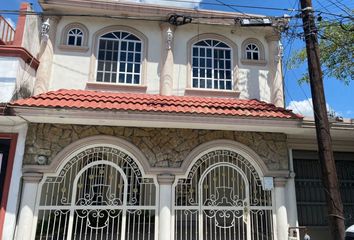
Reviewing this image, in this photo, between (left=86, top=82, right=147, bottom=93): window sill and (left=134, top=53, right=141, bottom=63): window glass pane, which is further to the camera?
(left=134, top=53, right=141, bottom=63): window glass pane

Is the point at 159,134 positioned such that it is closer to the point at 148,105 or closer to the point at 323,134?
the point at 148,105

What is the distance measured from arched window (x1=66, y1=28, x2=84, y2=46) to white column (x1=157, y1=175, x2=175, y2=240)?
4773mm

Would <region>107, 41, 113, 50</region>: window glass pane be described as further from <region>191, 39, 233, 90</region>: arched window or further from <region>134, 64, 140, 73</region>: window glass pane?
<region>191, 39, 233, 90</region>: arched window

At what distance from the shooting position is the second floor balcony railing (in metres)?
8.11

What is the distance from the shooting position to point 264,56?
969 centimetres

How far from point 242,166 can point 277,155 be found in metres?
0.93

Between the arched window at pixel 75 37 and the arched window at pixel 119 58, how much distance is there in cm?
57

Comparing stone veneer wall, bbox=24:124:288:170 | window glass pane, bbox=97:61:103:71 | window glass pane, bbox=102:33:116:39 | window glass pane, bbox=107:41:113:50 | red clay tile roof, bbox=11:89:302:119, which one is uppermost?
window glass pane, bbox=102:33:116:39

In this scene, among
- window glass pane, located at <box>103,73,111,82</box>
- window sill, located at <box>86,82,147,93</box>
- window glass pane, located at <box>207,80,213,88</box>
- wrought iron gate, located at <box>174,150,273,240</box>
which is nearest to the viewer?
wrought iron gate, located at <box>174,150,273,240</box>

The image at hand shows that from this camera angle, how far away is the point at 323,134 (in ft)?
18.4

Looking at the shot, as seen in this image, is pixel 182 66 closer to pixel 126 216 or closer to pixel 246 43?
pixel 246 43

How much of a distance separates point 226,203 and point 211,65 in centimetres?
419

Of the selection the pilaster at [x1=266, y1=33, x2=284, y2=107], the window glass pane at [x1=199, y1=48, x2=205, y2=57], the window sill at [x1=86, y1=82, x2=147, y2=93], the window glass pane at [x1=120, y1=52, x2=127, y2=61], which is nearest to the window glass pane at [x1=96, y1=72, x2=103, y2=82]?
the window sill at [x1=86, y1=82, x2=147, y2=93]

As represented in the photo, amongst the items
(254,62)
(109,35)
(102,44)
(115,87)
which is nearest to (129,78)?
(115,87)
